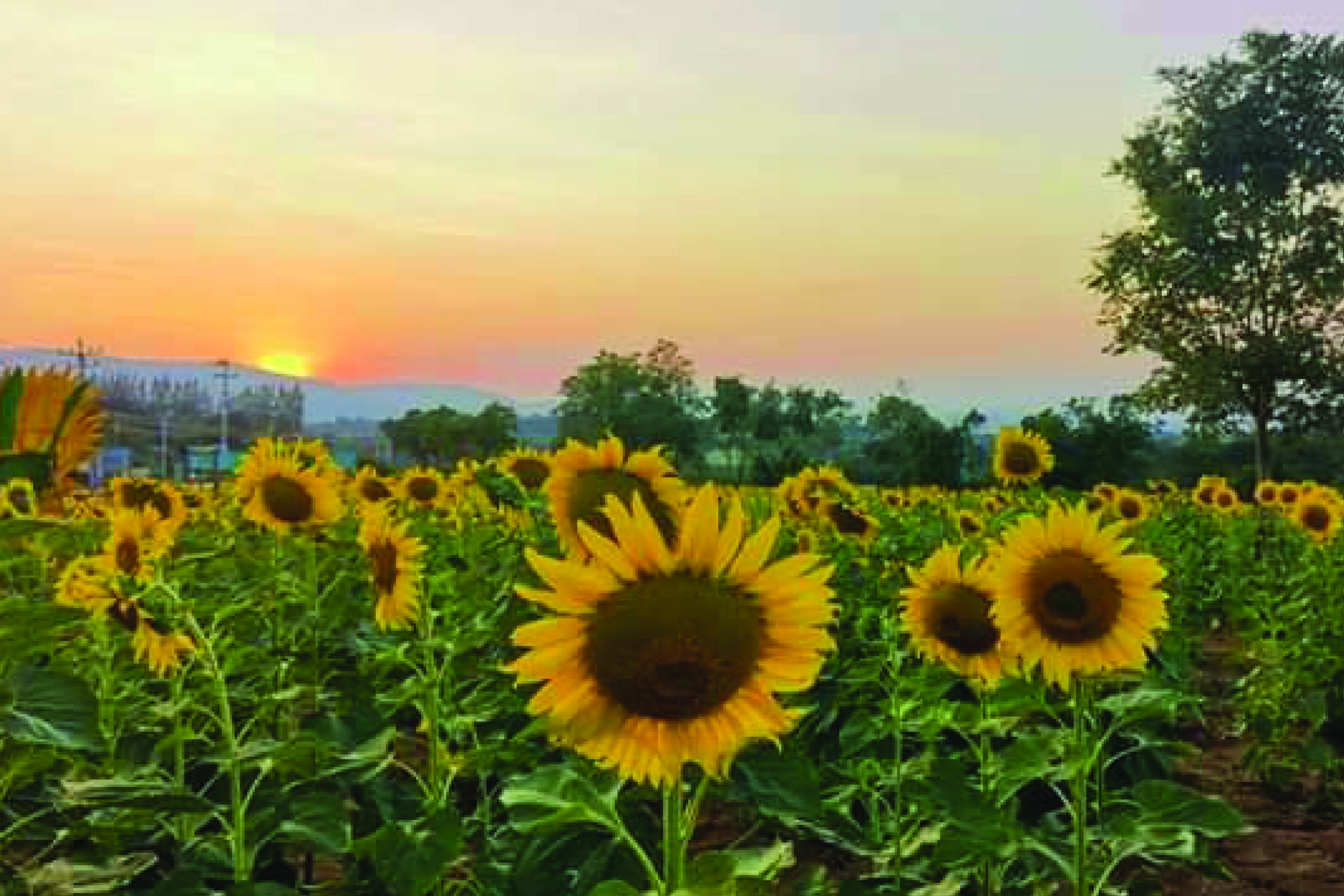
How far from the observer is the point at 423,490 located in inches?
203

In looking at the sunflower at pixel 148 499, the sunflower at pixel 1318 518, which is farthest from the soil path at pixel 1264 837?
the sunflower at pixel 148 499

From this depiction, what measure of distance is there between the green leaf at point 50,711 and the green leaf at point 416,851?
0.45 m

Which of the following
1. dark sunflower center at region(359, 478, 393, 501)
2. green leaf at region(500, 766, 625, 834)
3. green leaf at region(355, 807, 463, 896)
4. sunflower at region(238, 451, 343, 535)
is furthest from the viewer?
dark sunflower center at region(359, 478, 393, 501)

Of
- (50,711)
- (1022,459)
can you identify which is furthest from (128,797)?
(1022,459)

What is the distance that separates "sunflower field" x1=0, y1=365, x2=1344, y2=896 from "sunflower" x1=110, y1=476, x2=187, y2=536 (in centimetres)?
2

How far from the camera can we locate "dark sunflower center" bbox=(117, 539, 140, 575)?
271cm

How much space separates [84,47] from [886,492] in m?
6.65

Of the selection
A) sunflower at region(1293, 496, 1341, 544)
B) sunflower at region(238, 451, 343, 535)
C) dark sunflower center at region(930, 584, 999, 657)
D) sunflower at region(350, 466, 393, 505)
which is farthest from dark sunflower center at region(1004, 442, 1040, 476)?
dark sunflower center at region(930, 584, 999, 657)

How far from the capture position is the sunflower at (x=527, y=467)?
141 inches

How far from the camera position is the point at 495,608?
9.93 feet

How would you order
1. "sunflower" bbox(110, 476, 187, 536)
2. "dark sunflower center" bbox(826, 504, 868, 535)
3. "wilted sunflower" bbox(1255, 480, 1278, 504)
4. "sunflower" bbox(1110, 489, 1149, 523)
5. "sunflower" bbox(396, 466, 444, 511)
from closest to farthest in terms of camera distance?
"sunflower" bbox(110, 476, 187, 536)
"dark sunflower center" bbox(826, 504, 868, 535)
"sunflower" bbox(396, 466, 444, 511)
"sunflower" bbox(1110, 489, 1149, 523)
"wilted sunflower" bbox(1255, 480, 1278, 504)

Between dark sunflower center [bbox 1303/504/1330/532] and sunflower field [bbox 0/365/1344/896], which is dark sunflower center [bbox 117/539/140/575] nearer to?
sunflower field [bbox 0/365/1344/896]

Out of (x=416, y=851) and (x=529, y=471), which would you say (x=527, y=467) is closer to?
(x=529, y=471)

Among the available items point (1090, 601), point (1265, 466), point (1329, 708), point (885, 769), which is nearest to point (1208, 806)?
point (1090, 601)
